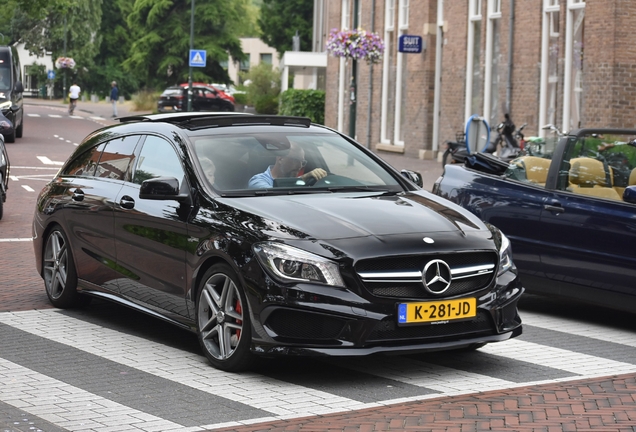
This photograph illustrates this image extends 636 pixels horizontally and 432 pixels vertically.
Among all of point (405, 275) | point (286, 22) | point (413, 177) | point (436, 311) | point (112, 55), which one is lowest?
point (436, 311)

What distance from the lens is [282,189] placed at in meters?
7.30

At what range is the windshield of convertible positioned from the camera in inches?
288

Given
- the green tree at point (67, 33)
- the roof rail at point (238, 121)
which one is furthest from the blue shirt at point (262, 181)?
the green tree at point (67, 33)

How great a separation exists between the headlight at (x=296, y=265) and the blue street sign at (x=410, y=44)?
978 inches

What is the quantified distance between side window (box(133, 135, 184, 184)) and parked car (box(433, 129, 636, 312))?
2.99 metres

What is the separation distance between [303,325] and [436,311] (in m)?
0.75

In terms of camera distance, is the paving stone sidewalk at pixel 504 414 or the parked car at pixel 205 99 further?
the parked car at pixel 205 99

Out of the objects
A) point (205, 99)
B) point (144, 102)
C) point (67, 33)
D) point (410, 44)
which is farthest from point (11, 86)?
point (67, 33)

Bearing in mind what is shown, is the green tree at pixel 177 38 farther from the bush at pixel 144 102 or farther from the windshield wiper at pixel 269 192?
the windshield wiper at pixel 269 192

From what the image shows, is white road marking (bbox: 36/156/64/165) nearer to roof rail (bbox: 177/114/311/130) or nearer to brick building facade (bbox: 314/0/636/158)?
brick building facade (bbox: 314/0/636/158)

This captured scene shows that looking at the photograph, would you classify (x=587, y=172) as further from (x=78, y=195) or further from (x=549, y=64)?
(x=549, y=64)

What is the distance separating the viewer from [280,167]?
745 cm

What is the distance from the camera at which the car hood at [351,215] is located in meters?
6.52

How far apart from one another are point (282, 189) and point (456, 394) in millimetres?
1835
